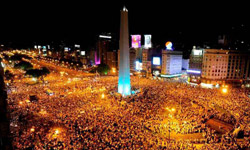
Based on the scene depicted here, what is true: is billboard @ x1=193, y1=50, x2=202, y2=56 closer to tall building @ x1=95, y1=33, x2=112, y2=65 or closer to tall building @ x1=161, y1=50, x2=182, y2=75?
tall building @ x1=161, y1=50, x2=182, y2=75

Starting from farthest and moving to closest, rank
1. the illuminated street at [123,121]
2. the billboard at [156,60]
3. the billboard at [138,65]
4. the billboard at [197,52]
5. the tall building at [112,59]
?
the tall building at [112,59] < the billboard at [138,65] < the billboard at [156,60] < the billboard at [197,52] < the illuminated street at [123,121]

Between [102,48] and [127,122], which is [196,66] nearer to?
[127,122]

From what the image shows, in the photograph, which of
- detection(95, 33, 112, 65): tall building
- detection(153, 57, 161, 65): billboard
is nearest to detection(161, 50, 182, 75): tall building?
detection(153, 57, 161, 65): billboard

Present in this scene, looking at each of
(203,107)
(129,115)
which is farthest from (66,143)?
(203,107)

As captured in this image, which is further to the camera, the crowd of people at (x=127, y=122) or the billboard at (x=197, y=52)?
the billboard at (x=197, y=52)

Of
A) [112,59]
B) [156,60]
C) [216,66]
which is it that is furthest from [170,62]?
[112,59]

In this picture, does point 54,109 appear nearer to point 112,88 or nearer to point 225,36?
point 112,88

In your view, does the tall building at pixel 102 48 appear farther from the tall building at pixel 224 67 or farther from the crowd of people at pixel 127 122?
the crowd of people at pixel 127 122

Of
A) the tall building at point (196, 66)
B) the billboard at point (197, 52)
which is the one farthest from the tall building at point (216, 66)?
the billboard at point (197, 52)
